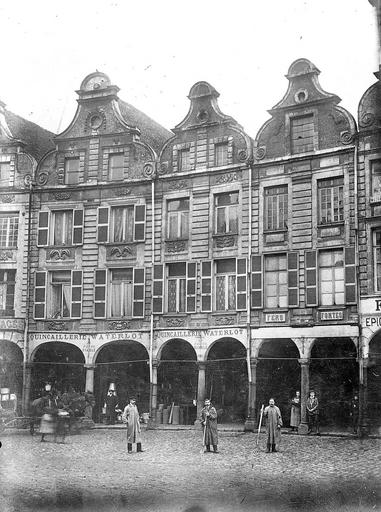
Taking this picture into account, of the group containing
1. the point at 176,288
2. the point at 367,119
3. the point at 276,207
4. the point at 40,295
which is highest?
the point at 367,119

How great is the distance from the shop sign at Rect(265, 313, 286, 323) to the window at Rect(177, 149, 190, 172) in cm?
574

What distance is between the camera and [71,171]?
80.8 ft

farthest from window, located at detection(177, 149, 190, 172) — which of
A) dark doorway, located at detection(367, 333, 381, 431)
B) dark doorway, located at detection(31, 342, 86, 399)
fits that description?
dark doorway, located at detection(367, 333, 381, 431)

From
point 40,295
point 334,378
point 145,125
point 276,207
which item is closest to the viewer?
point 334,378

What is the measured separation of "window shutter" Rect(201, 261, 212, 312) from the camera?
883 inches

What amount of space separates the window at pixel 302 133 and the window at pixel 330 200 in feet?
4.36

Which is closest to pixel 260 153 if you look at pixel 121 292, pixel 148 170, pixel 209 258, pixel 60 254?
pixel 209 258

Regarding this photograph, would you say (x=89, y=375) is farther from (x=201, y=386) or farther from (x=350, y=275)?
(x=350, y=275)

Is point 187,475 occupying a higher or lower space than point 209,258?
lower

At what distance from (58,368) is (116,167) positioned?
24.0ft

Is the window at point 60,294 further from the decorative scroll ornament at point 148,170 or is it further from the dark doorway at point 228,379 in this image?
the dark doorway at point 228,379

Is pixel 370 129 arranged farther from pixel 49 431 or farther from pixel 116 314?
pixel 49 431

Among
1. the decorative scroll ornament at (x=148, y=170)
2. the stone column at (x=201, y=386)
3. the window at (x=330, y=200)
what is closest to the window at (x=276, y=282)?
the window at (x=330, y=200)

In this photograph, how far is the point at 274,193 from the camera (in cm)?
2212
